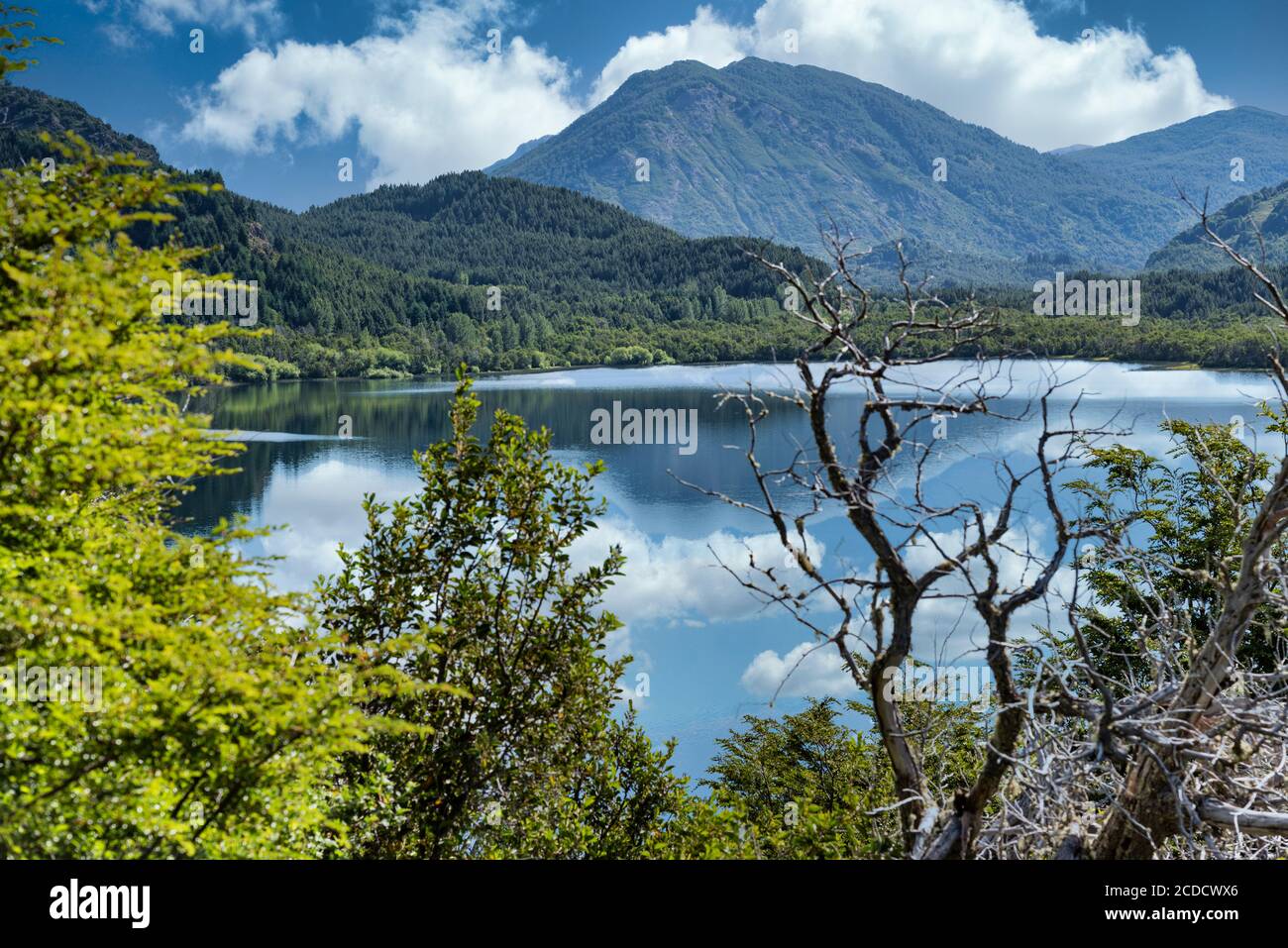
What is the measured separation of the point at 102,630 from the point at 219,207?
10058cm

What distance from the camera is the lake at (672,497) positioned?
1967cm

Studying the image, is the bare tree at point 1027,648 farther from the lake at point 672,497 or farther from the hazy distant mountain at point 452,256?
the hazy distant mountain at point 452,256

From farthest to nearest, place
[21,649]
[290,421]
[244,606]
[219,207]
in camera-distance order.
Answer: [219,207] < [290,421] < [244,606] < [21,649]

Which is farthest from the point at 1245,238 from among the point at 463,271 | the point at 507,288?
the point at 463,271

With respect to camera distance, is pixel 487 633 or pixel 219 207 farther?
pixel 219 207

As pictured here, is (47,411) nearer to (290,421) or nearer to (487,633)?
(487,633)

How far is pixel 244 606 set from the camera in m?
3.09

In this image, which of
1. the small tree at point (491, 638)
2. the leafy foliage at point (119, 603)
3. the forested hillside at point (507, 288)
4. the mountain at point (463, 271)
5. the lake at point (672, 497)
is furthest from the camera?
the mountain at point (463, 271)

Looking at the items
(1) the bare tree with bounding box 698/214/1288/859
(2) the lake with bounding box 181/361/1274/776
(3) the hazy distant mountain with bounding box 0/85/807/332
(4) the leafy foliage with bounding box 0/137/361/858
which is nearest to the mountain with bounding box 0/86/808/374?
(3) the hazy distant mountain with bounding box 0/85/807/332

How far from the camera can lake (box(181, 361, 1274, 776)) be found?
19672 millimetres

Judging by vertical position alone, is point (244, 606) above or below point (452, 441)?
below

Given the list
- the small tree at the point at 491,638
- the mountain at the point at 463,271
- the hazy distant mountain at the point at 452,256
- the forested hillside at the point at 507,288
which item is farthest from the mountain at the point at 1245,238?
the small tree at the point at 491,638
